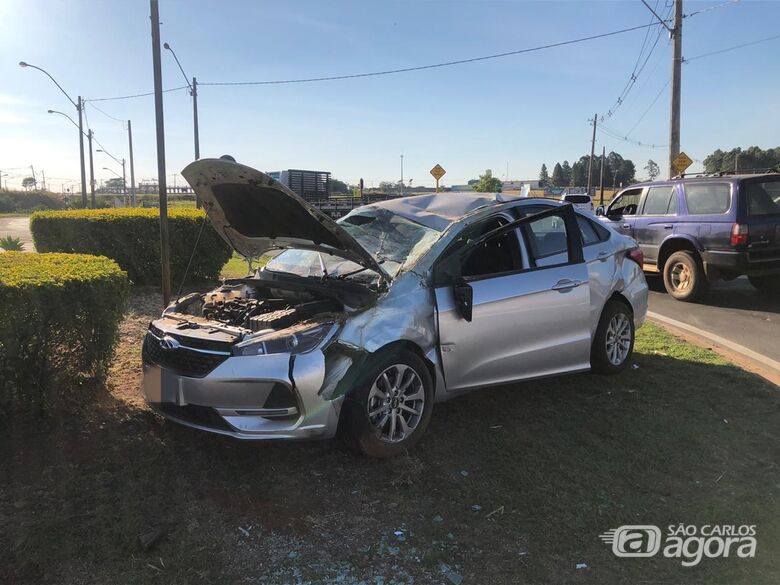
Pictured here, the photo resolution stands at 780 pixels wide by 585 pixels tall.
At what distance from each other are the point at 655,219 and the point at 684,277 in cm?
117

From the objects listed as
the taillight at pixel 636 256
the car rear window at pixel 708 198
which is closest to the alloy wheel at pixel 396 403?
the taillight at pixel 636 256

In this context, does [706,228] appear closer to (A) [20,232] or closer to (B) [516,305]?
(B) [516,305]

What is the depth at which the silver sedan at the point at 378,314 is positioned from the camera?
10.9 feet

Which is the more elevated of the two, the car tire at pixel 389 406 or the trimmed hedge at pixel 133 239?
the trimmed hedge at pixel 133 239

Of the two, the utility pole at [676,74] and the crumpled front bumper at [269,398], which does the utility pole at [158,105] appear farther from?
the utility pole at [676,74]

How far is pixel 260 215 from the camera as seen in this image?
4.41 meters

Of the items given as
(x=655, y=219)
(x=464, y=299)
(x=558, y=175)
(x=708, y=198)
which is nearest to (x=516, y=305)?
(x=464, y=299)

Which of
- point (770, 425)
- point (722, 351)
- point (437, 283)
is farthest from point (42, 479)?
point (722, 351)

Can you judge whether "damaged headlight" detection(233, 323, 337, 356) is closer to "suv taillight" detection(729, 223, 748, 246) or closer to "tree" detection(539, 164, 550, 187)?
"suv taillight" detection(729, 223, 748, 246)

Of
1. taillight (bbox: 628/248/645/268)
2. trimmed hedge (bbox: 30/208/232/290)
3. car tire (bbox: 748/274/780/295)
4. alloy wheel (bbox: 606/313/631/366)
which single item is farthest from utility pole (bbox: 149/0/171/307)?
car tire (bbox: 748/274/780/295)

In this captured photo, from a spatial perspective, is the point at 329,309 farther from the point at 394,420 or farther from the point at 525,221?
the point at 525,221

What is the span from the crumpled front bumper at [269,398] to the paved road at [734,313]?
5.28 m

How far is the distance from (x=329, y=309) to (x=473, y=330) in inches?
39.9

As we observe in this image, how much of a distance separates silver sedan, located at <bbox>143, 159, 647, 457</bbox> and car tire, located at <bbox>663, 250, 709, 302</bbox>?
4768 mm
